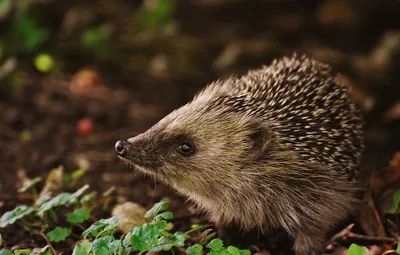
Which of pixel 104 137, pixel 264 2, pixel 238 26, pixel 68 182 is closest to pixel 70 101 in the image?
pixel 104 137

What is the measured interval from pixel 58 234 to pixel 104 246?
0.61 meters

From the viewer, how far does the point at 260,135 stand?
12.7ft

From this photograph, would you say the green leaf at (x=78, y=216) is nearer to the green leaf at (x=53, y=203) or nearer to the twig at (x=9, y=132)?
the green leaf at (x=53, y=203)

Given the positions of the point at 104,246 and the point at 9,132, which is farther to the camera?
the point at 9,132

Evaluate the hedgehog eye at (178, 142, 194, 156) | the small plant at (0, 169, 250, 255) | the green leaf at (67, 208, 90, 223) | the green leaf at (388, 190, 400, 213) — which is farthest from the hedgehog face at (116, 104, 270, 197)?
the green leaf at (388, 190, 400, 213)

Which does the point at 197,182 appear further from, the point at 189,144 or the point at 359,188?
the point at 359,188

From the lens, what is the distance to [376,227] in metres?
4.03

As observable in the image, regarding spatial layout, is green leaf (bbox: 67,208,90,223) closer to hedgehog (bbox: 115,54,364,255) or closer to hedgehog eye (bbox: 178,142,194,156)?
hedgehog (bbox: 115,54,364,255)

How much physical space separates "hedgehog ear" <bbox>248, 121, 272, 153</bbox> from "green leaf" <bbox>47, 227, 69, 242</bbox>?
1.28 meters

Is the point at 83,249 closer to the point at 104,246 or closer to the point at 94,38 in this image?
the point at 104,246

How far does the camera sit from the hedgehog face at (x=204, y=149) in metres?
3.87

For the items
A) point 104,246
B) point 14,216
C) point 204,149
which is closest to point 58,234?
point 14,216

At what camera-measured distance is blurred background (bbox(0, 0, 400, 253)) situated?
5.30 metres

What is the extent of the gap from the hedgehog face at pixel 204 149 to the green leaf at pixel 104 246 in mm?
669
